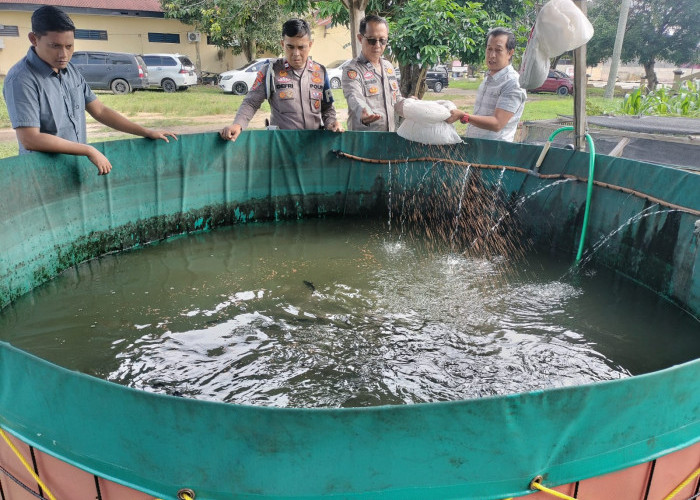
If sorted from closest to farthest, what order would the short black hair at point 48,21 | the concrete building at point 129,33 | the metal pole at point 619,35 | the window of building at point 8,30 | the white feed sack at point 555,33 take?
the short black hair at point 48,21, the white feed sack at point 555,33, the metal pole at point 619,35, the concrete building at point 129,33, the window of building at point 8,30

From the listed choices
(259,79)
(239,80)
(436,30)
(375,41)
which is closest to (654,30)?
(239,80)

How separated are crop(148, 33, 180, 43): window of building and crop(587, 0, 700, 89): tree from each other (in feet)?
61.6

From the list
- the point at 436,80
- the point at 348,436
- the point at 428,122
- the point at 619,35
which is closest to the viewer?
the point at 348,436

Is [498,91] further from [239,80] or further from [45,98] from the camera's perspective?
[239,80]

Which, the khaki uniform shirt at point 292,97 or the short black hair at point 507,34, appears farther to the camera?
the khaki uniform shirt at point 292,97

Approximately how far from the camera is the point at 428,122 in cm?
469

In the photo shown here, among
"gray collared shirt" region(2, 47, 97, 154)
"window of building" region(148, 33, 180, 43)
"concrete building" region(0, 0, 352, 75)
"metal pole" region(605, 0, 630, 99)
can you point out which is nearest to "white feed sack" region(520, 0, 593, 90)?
"gray collared shirt" region(2, 47, 97, 154)

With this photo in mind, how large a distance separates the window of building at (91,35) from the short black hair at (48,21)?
23015 millimetres

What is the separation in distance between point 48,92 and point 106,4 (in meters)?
22.5

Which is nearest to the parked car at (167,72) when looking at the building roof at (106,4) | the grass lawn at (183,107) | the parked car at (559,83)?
the grass lawn at (183,107)

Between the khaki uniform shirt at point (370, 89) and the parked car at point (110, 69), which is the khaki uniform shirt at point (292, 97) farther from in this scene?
the parked car at point (110, 69)

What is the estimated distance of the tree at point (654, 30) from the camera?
24797mm

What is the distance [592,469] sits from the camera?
1.58m

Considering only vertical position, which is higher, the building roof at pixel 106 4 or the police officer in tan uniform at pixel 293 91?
the building roof at pixel 106 4
